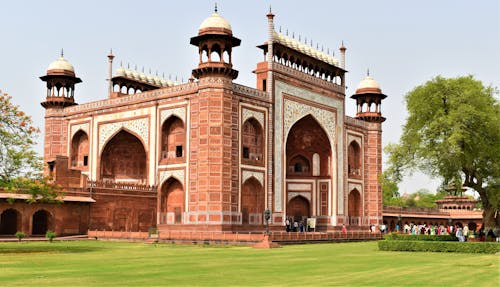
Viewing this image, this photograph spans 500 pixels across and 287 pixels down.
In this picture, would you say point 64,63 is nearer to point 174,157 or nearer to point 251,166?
point 174,157

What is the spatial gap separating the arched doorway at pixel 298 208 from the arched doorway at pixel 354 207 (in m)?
3.89

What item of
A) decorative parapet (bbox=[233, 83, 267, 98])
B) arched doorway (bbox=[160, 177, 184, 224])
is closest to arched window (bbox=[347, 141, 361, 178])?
decorative parapet (bbox=[233, 83, 267, 98])

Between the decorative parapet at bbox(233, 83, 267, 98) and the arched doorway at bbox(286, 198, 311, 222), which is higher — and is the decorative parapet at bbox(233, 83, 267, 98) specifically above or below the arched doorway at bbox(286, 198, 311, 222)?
above

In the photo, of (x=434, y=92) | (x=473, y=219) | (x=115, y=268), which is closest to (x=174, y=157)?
(x=434, y=92)

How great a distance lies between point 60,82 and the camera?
4591cm

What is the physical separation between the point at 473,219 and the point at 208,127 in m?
42.9

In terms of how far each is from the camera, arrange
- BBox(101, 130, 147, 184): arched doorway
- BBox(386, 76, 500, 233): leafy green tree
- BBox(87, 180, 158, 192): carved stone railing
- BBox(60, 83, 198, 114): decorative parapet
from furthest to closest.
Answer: BBox(101, 130, 147, 184): arched doorway < BBox(87, 180, 158, 192): carved stone railing < BBox(60, 83, 198, 114): decorative parapet < BBox(386, 76, 500, 233): leafy green tree

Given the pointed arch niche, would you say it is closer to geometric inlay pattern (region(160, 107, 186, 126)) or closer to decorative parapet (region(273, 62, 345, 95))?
decorative parapet (region(273, 62, 345, 95))

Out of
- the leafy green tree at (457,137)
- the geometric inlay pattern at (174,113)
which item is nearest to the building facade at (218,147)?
the geometric inlay pattern at (174,113)

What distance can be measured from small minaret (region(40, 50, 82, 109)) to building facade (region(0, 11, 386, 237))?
0.09 meters

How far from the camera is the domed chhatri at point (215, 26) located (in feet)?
118

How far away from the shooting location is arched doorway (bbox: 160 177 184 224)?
38.2 m

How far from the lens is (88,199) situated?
121 feet

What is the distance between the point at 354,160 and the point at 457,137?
21.9 metres
